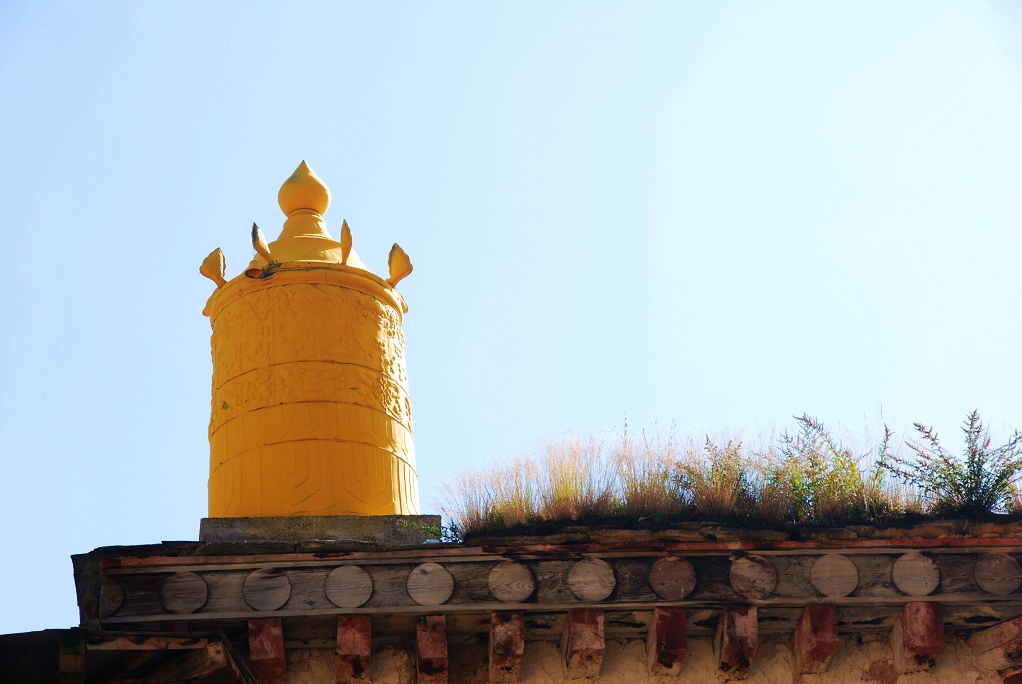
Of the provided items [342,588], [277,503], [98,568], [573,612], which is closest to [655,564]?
[573,612]

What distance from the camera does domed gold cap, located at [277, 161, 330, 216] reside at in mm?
9906

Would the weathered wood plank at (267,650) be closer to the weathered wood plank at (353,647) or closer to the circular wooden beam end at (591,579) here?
the weathered wood plank at (353,647)

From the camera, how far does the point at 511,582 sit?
7.12 metres

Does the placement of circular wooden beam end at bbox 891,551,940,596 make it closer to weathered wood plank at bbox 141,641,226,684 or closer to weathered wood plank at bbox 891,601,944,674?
weathered wood plank at bbox 891,601,944,674

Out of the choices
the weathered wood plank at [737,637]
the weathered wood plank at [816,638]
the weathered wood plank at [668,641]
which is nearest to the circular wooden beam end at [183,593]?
the weathered wood plank at [668,641]

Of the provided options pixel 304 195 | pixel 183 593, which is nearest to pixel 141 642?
pixel 183 593

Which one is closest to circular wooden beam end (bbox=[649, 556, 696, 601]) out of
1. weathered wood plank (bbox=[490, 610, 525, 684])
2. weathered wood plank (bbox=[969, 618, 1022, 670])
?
weathered wood plank (bbox=[490, 610, 525, 684])

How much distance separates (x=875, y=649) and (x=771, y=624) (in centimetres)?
60

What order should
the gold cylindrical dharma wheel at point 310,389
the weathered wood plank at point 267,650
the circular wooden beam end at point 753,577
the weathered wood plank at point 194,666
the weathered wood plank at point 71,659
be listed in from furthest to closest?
the gold cylindrical dharma wheel at point 310,389 < the circular wooden beam end at point 753,577 < the weathered wood plank at point 267,650 < the weathered wood plank at point 194,666 < the weathered wood plank at point 71,659

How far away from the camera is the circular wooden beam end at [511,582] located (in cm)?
709

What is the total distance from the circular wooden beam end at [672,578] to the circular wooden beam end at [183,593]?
91.6 inches

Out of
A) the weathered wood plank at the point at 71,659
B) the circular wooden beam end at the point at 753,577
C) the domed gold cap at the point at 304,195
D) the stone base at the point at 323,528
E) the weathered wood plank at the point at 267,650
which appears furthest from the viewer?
the domed gold cap at the point at 304,195

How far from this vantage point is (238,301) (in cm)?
896

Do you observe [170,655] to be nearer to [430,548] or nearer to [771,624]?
[430,548]
